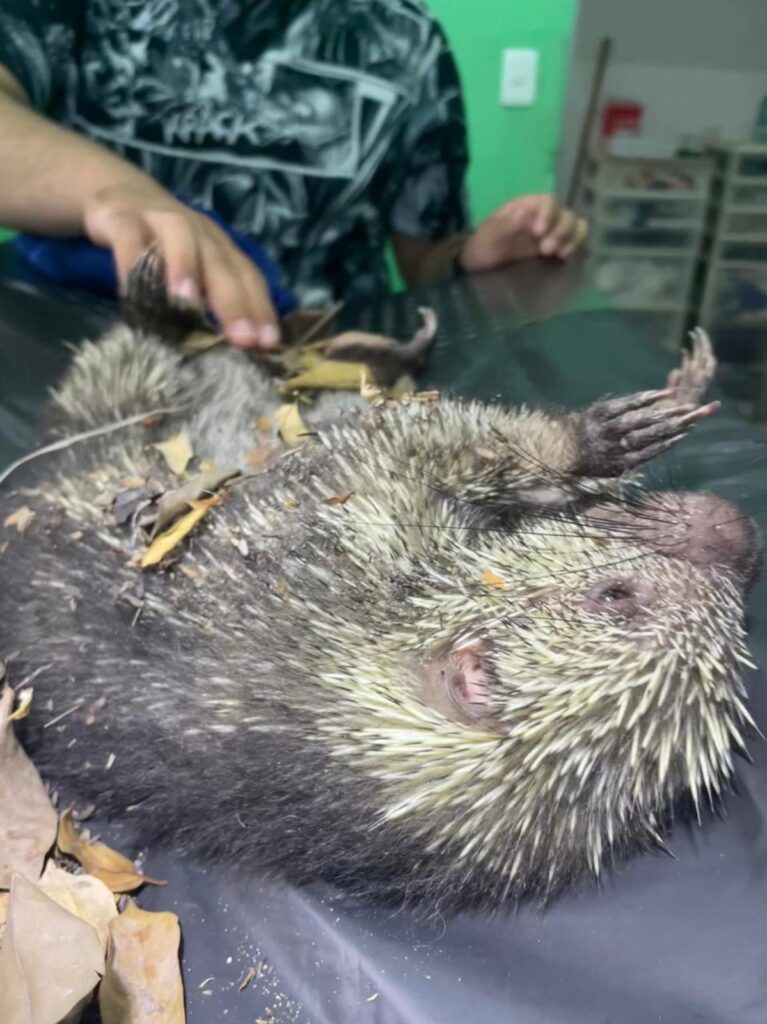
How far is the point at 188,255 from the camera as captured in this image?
1.38 m

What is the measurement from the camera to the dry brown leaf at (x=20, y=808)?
91cm

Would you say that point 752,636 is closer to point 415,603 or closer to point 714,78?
point 415,603

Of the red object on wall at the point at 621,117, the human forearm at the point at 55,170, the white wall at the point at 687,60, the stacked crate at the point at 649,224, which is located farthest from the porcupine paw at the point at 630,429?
the red object on wall at the point at 621,117

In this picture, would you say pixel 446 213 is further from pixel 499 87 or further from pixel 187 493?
pixel 187 493

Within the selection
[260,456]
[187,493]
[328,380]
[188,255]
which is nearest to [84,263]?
[188,255]

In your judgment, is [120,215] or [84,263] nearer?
[120,215]

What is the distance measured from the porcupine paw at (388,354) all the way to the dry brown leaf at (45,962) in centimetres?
99

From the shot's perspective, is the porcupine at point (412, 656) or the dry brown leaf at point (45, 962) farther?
the porcupine at point (412, 656)

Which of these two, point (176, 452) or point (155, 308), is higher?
point (155, 308)

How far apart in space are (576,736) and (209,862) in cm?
41

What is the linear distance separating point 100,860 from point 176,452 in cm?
57

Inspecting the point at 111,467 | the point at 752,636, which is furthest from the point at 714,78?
the point at 111,467

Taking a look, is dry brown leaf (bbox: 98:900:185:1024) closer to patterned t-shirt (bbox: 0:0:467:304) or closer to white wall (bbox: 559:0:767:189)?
patterned t-shirt (bbox: 0:0:467:304)

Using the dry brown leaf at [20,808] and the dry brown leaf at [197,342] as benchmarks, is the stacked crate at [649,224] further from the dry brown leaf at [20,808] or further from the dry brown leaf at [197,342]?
the dry brown leaf at [20,808]
